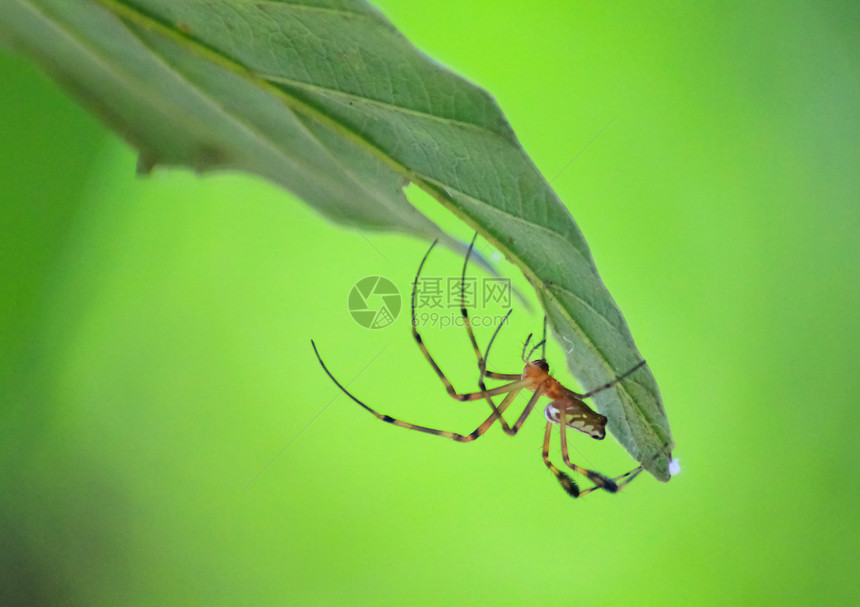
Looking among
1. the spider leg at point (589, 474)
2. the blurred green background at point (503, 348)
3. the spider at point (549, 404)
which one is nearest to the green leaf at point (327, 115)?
the spider at point (549, 404)

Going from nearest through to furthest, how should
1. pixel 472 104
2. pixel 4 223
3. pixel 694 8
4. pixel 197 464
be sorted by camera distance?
pixel 472 104 < pixel 4 223 < pixel 694 8 < pixel 197 464

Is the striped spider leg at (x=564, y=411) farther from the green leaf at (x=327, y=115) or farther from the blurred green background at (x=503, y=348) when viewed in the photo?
the green leaf at (x=327, y=115)

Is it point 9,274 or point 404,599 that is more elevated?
point 9,274

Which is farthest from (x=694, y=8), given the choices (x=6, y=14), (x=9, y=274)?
(x=9, y=274)

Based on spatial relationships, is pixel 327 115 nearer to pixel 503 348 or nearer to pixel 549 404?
pixel 549 404

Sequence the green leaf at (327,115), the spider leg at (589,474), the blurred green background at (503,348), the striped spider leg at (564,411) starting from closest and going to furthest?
the green leaf at (327,115) < the striped spider leg at (564,411) < the spider leg at (589,474) < the blurred green background at (503,348)

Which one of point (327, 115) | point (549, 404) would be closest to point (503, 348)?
point (549, 404)

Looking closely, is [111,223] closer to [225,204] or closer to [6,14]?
[225,204]
